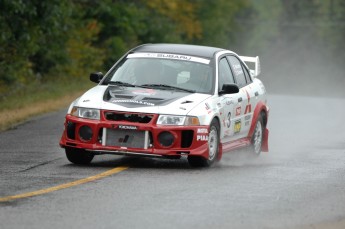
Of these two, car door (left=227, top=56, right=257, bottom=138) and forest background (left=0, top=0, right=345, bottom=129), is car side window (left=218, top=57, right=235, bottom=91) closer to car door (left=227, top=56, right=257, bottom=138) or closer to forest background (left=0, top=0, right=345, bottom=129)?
car door (left=227, top=56, right=257, bottom=138)

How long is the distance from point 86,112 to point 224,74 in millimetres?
2502

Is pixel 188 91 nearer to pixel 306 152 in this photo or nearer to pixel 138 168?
pixel 138 168

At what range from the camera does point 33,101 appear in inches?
1115

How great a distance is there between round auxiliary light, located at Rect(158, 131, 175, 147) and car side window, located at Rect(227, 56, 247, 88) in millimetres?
2662

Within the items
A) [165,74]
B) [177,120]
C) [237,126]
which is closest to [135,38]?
[237,126]

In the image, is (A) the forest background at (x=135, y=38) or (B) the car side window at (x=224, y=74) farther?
(A) the forest background at (x=135, y=38)

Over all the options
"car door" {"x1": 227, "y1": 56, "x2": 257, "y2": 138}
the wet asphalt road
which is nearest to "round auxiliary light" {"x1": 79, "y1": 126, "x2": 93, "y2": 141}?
the wet asphalt road

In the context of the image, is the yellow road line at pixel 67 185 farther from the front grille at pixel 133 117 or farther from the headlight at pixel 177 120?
the headlight at pixel 177 120

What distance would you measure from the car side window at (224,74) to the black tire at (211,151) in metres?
0.91

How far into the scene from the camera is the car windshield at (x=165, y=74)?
15.6 m

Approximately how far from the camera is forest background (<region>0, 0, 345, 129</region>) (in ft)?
102

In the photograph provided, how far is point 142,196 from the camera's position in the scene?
1196 cm

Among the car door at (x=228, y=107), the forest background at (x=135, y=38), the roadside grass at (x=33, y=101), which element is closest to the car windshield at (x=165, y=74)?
the car door at (x=228, y=107)

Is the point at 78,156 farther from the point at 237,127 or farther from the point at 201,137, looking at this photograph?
the point at 237,127
